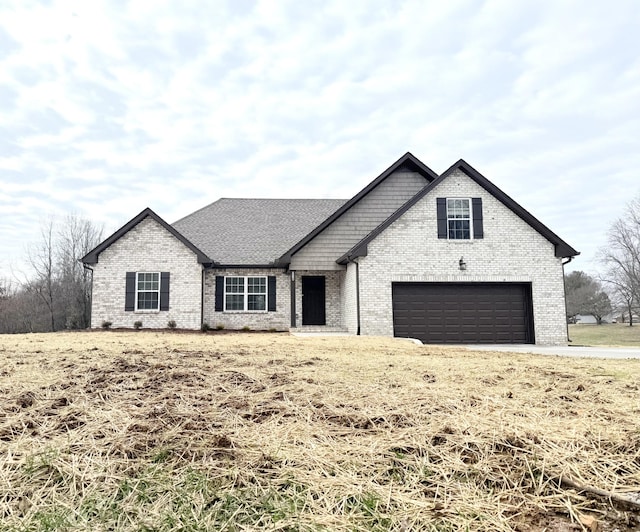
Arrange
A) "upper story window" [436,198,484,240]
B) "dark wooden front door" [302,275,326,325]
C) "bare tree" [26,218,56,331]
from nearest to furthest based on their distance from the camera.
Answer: "upper story window" [436,198,484,240] < "dark wooden front door" [302,275,326,325] < "bare tree" [26,218,56,331]

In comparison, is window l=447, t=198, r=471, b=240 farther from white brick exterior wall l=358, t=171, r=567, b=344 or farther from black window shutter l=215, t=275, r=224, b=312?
black window shutter l=215, t=275, r=224, b=312

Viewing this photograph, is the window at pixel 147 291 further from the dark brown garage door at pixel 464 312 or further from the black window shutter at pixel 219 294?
the dark brown garage door at pixel 464 312

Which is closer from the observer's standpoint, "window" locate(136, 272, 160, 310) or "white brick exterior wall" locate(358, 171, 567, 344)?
"white brick exterior wall" locate(358, 171, 567, 344)

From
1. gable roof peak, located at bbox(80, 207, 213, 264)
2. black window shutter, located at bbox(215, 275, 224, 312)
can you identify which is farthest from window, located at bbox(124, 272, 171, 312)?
black window shutter, located at bbox(215, 275, 224, 312)

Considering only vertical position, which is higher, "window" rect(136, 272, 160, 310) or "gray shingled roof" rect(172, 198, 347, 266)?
"gray shingled roof" rect(172, 198, 347, 266)

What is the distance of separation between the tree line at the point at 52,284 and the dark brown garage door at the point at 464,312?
2036cm

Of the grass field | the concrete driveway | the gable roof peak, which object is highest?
the gable roof peak

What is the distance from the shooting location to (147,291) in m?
16.2

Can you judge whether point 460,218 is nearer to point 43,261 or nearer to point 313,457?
point 313,457

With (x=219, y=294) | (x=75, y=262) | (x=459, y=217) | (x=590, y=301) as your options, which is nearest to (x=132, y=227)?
(x=219, y=294)

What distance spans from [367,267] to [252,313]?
19.1 ft

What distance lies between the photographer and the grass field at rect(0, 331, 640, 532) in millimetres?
1774

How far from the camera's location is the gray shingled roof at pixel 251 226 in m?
17.8

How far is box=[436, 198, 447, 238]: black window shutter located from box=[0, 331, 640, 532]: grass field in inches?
412
